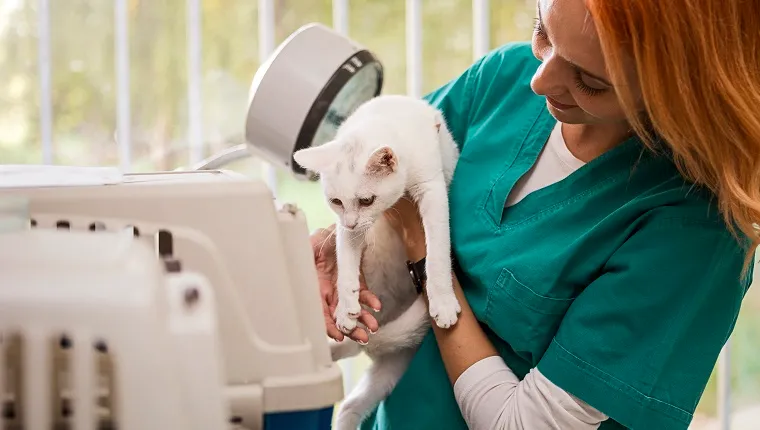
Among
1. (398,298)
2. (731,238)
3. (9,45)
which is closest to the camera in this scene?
(731,238)

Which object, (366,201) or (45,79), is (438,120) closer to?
(366,201)

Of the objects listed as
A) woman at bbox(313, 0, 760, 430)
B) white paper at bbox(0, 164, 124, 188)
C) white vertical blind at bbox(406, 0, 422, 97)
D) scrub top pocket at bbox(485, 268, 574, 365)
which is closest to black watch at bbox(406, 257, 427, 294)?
woman at bbox(313, 0, 760, 430)

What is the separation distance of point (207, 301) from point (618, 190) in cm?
61

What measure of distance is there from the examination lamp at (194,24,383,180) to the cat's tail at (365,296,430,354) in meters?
0.25

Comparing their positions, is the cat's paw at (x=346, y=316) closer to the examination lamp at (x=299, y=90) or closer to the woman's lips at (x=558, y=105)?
the examination lamp at (x=299, y=90)

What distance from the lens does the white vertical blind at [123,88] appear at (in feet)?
5.04

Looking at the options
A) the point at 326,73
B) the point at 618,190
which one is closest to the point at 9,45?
the point at 326,73

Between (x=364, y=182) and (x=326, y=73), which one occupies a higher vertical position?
(x=326, y=73)

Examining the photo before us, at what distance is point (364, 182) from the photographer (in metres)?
1.09

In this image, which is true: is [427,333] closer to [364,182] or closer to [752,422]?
[364,182]

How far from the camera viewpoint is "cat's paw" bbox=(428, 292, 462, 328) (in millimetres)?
968

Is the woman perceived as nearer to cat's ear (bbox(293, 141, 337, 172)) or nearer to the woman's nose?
the woman's nose

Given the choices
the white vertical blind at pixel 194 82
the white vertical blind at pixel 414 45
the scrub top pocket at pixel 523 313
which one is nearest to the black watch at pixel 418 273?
the scrub top pocket at pixel 523 313

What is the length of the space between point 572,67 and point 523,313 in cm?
30
